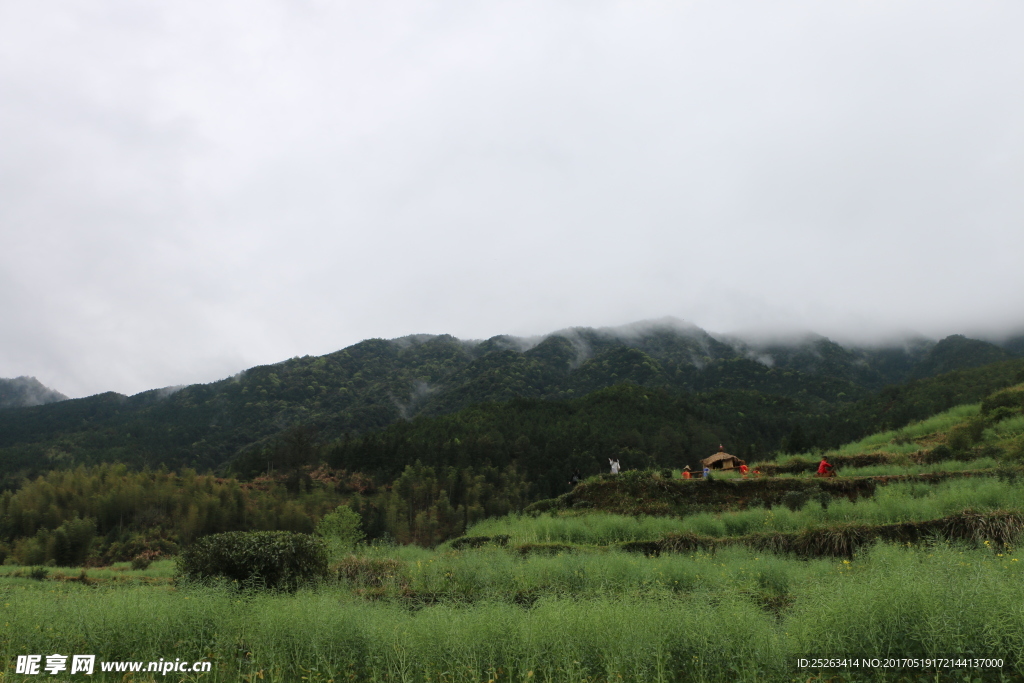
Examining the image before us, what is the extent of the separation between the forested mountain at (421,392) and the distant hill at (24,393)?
103 meters

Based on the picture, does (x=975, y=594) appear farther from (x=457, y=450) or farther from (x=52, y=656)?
(x=457, y=450)

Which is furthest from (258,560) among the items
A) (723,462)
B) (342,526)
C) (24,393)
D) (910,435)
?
(24,393)

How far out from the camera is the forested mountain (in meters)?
73.4

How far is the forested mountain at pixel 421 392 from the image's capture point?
73.4m

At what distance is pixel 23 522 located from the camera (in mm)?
32625

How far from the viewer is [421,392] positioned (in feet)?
406

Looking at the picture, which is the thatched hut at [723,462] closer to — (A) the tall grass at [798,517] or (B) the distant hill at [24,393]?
(A) the tall grass at [798,517]

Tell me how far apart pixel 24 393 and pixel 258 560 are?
247 m

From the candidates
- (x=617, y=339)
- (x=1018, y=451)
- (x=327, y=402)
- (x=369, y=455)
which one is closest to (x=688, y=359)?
(x=617, y=339)

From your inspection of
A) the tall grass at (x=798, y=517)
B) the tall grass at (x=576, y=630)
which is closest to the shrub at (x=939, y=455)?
the tall grass at (x=798, y=517)

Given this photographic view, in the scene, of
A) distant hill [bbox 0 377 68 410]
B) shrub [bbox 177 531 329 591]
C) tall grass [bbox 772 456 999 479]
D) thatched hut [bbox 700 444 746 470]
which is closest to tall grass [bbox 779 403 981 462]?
thatched hut [bbox 700 444 746 470]

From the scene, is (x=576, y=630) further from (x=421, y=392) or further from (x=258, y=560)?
(x=421, y=392)

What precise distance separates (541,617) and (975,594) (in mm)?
4262

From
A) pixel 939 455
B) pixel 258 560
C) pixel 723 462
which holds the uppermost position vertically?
pixel 258 560
